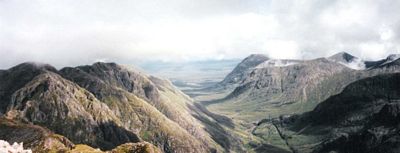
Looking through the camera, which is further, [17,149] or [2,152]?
[17,149]
